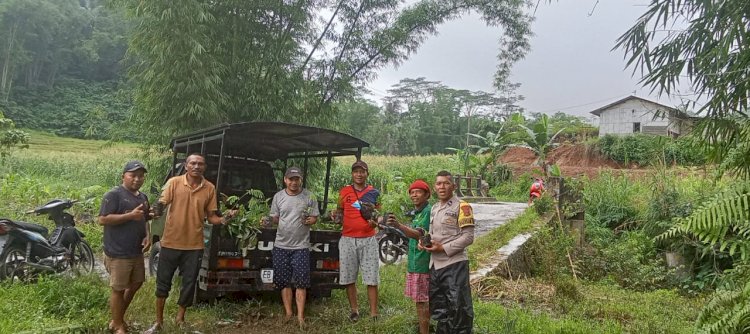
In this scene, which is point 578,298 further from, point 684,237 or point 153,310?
point 153,310

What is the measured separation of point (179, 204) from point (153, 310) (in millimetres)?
1366

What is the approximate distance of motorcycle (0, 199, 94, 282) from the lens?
18.9 ft

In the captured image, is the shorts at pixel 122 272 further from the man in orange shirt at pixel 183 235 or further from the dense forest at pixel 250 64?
the dense forest at pixel 250 64

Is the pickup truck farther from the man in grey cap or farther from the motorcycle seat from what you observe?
the motorcycle seat

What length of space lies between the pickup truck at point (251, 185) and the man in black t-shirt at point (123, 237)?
28.9 inches

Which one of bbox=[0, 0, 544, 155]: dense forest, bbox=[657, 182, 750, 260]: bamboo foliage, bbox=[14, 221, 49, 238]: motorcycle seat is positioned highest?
bbox=[0, 0, 544, 155]: dense forest

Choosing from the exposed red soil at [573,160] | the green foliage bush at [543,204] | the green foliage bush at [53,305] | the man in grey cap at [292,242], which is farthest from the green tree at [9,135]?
the exposed red soil at [573,160]

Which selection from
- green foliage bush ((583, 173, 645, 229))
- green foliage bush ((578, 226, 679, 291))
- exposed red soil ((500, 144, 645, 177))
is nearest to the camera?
green foliage bush ((578, 226, 679, 291))

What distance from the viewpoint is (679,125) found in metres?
4.02

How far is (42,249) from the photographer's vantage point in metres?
6.04

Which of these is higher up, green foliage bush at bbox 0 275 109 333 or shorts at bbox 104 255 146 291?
shorts at bbox 104 255 146 291

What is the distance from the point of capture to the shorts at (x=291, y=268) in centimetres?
507

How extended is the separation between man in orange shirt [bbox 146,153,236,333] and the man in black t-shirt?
0.20m

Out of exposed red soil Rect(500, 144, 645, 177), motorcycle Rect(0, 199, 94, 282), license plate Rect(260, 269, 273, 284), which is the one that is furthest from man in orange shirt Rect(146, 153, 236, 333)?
exposed red soil Rect(500, 144, 645, 177)
